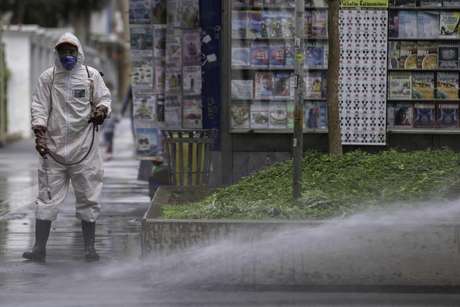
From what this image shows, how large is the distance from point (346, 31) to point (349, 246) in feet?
18.3

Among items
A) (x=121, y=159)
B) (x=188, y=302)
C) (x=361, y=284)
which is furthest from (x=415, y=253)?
(x=121, y=159)

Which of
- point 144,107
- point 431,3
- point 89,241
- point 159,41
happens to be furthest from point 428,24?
point 89,241

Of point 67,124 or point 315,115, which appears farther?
point 315,115

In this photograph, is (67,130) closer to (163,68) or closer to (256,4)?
(256,4)

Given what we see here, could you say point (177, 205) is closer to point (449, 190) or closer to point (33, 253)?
point (33, 253)

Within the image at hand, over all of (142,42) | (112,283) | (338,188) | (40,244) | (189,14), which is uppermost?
(189,14)

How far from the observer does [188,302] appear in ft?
26.7

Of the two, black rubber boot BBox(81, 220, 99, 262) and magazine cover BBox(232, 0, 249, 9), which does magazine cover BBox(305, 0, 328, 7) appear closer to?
magazine cover BBox(232, 0, 249, 9)

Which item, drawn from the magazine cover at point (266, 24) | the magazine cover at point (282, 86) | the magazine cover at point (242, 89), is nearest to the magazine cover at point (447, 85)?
the magazine cover at point (282, 86)

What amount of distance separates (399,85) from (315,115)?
99 cm

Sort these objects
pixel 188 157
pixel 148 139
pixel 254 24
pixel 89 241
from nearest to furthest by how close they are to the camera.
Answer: pixel 89 241 → pixel 188 157 → pixel 254 24 → pixel 148 139

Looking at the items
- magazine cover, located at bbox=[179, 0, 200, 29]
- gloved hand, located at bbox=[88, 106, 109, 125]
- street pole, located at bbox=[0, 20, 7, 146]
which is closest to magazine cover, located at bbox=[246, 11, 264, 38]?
magazine cover, located at bbox=[179, 0, 200, 29]

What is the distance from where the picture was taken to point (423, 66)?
1404cm

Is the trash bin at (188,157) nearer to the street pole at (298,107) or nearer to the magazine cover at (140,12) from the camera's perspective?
the magazine cover at (140,12)
